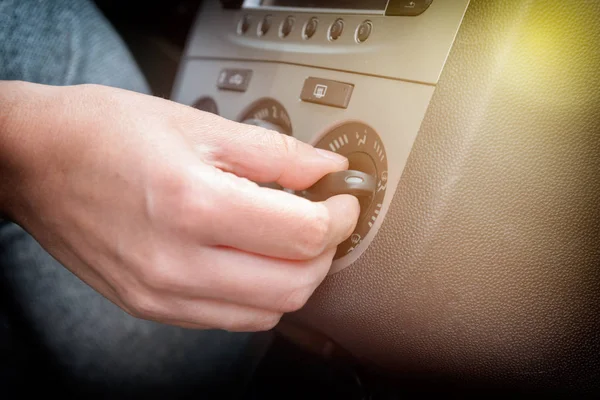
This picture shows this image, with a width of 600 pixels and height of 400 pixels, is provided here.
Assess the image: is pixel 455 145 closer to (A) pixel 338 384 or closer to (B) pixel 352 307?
(B) pixel 352 307

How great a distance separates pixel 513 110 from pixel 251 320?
0.25 metres

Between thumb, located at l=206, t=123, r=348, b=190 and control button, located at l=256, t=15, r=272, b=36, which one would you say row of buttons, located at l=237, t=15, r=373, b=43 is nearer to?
control button, located at l=256, t=15, r=272, b=36

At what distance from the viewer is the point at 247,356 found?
2.59 feet

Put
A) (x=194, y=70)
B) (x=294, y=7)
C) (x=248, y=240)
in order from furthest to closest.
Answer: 1. (x=194, y=70)
2. (x=294, y=7)
3. (x=248, y=240)

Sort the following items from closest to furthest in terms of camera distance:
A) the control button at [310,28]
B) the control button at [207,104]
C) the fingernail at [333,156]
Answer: the fingernail at [333,156] → the control button at [310,28] → the control button at [207,104]

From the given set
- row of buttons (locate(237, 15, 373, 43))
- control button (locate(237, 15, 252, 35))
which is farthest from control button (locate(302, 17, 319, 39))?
control button (locate(237, 15, 252, 35))

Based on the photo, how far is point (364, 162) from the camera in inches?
19.1

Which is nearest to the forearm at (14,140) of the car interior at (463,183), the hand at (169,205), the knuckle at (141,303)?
the hand at (169,205)

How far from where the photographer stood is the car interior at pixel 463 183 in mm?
411

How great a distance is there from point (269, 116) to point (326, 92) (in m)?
0.09

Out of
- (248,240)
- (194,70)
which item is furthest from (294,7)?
(248,240)

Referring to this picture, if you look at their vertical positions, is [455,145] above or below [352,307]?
above

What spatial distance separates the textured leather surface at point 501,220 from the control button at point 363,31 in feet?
0.34

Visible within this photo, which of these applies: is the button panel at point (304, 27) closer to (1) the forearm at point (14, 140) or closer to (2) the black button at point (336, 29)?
(2) the black button at point (336, 29)
